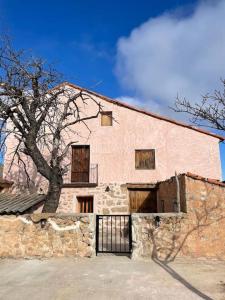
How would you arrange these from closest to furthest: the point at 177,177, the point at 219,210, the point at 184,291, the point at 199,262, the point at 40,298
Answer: the point at 40,298 → the point at 184,291 → the point at 199,262 → the point at 219,210 → the point at 177,177

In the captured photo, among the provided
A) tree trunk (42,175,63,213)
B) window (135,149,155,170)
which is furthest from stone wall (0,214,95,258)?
window (135,149,155,170)

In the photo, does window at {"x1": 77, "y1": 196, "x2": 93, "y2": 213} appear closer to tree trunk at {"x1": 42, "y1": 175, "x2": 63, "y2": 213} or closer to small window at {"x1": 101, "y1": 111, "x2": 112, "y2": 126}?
small window at {"x1": 101, "y1": 111, "x2": 112, "y2": 126}

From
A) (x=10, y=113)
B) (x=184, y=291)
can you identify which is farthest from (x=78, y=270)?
(x=10, y=113)

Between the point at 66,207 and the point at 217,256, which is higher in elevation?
the point at 66,207

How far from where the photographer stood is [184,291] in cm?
509

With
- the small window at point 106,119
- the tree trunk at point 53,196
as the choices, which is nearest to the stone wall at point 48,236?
the tree trunk at point 53,196

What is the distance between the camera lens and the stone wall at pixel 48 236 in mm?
7863

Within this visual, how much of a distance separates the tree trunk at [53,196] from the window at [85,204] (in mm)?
6501

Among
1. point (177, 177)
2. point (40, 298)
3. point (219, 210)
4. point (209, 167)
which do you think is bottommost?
point (40, 298)

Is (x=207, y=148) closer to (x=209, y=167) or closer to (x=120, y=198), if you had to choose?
(x=209, y=167)

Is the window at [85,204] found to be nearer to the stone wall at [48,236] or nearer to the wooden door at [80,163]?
the wooden door at [80,163]

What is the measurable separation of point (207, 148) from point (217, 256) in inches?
336

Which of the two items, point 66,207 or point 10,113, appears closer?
point 10,113

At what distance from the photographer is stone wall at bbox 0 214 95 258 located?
7.86 m
